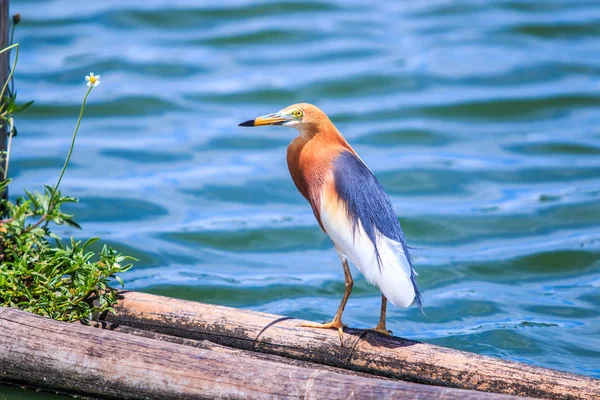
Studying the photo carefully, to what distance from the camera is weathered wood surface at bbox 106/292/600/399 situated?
301cm

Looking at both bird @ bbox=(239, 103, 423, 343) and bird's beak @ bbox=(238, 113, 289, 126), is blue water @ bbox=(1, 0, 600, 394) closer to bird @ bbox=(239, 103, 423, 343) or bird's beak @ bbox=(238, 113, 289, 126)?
bird @ bbox=(239, 103, 423, 343)

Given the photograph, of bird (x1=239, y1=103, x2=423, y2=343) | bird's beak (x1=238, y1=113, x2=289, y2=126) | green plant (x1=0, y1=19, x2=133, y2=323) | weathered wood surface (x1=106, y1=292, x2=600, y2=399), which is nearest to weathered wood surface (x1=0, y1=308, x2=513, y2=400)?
green plant (x1=0, y1=19, x2=133, y2=323)

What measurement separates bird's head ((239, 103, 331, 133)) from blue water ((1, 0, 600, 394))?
1942 millimetres

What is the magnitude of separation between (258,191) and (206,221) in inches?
31.2

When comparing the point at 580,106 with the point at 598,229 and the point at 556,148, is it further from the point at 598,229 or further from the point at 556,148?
the point at 598,229

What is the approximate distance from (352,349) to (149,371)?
32.0 inches

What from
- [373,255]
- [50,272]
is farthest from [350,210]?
[50,272]

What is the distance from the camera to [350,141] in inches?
342

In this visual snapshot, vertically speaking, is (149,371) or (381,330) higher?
(381,330)

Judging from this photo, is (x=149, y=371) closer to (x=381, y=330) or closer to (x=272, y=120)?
(x=381, y=330)

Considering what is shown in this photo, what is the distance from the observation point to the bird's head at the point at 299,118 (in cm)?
359

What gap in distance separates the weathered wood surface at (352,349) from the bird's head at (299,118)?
0.82 metres

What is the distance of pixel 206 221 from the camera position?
23.2ft

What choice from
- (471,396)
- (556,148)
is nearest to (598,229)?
(556,148)
